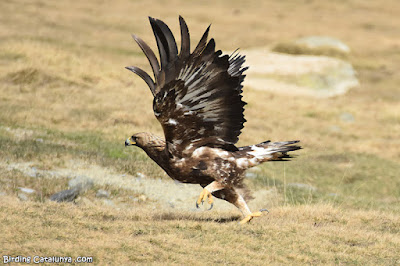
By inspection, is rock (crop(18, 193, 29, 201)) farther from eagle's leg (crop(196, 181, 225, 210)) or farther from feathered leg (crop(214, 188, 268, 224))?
eagle's leg (crop(196, 181, 225, 210))

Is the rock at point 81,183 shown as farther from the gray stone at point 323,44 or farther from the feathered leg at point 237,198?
the gray stone at point 323,44

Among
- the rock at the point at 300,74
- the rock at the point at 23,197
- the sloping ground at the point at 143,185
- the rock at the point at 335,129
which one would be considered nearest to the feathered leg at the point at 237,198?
the sloping ground at the point at 143,185

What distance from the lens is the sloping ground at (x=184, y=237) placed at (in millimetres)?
7926

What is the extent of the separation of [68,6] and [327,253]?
48678mm

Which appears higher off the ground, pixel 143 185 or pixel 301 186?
pixel 301 186

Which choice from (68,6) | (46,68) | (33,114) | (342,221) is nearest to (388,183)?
(342,221)

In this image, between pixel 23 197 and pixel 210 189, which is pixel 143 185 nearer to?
pixel 23 197

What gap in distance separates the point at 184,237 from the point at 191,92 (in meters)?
2.25

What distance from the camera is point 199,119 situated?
32.2ft

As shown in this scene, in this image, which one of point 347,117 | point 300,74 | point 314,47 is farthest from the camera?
point 314,47

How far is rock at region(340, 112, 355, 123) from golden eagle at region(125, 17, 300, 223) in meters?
19.2

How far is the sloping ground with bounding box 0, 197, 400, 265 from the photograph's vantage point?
793cm

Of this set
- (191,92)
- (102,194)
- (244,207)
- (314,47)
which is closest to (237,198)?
(244,207)

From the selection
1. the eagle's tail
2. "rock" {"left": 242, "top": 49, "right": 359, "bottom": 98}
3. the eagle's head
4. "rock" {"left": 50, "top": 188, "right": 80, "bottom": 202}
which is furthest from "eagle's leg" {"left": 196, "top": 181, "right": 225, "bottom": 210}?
"rock" {"left": 242, "top": 49, "right": 359, "bottom": 98}
